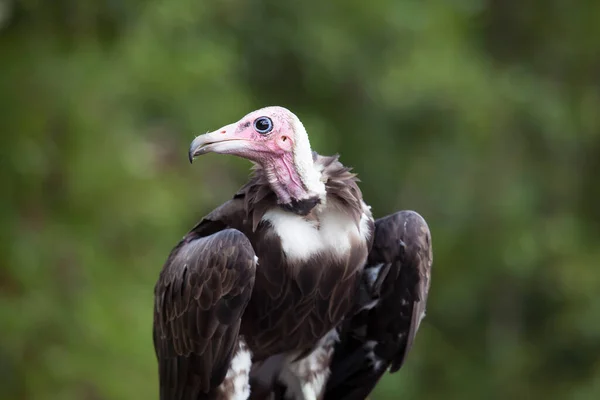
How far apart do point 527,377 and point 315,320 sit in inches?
340

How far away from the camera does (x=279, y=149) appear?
12.0 feet

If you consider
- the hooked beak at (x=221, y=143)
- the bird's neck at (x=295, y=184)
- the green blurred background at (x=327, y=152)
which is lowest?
the green blurred background at (x=327, y=152)

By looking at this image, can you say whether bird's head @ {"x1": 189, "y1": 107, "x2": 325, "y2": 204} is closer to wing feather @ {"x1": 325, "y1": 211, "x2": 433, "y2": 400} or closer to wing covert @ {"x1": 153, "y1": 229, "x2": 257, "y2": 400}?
wing covert @ {"x1": 153, "y1": 229, "x2": 257, "y2": 400}

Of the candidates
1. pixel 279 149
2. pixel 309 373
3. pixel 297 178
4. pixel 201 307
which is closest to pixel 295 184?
pixel 297 178

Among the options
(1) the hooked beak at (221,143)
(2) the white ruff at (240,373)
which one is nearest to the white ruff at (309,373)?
(2) the white ruff at (240,373)

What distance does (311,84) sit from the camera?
36.4 ft

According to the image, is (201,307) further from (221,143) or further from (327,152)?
(327,152)

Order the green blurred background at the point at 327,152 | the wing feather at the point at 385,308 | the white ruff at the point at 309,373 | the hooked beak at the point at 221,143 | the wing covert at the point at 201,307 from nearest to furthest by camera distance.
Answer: the hooked beak at the point at 221,143 → the wing covert at the point at 201,307 → the wing feather at the point at 385,308 → the white ruff at the point at 309,373 → the green blurred background at the point at 327,152

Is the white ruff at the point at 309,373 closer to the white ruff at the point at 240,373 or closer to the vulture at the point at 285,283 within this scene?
the vulture at the point at 285,283

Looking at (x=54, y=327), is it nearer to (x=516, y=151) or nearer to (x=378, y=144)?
(x=378, y=144)

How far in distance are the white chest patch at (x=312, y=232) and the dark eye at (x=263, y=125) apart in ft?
1.05

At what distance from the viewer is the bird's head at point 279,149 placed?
11.9ft

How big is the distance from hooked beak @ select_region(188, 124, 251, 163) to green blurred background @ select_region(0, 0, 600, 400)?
8.81 feet

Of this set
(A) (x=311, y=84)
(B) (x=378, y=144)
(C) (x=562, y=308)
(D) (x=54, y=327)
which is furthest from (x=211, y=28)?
(C) (x=562, y=308)
